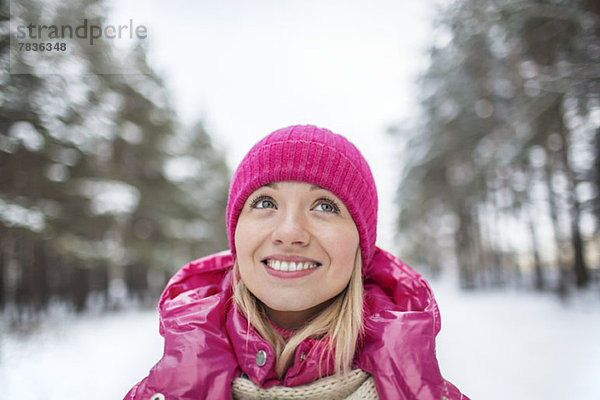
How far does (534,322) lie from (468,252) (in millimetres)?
7883

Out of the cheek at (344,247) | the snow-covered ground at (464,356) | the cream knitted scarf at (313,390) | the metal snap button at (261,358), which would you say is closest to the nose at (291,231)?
the cheek at (344,247)

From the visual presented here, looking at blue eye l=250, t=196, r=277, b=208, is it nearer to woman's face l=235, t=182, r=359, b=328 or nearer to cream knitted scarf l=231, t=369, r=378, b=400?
woman's face l=235, t=182, r=359, b=328

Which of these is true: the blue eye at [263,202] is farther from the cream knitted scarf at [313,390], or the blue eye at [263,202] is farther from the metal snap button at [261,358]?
the cream knitted scarf at [313,390]

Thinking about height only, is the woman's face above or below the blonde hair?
above

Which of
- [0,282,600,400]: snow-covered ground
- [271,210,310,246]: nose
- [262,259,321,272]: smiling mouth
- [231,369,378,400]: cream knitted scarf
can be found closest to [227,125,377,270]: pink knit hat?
[271,210,310,246]: nose

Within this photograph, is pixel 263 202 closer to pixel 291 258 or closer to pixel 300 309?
pixel 291 258

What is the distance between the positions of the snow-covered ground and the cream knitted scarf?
6.19 ft

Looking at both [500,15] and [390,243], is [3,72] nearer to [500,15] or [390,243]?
[500,15]

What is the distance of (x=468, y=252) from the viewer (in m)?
14.7

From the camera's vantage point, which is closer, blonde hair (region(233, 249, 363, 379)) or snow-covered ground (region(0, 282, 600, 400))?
blonde hair (region(233, 249, 363, 379))

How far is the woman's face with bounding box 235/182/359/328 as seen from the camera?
146 cm

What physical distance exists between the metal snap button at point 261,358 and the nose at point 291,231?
0.46m

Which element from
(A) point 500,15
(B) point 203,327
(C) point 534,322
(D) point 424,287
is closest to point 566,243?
(C) point 534,322

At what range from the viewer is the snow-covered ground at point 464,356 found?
3117 mm
